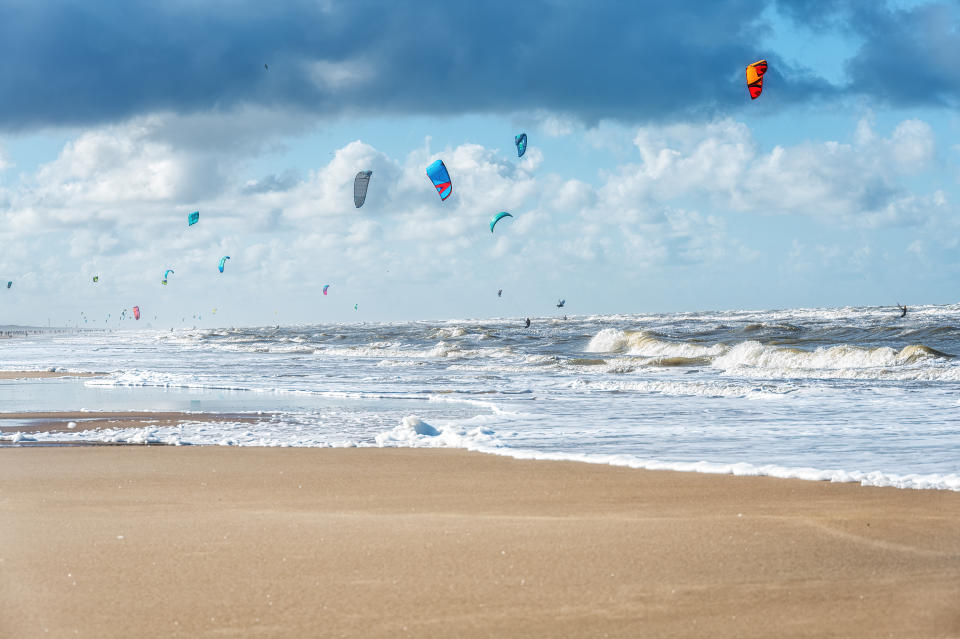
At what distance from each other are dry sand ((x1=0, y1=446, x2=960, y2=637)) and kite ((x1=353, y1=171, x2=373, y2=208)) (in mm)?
20867

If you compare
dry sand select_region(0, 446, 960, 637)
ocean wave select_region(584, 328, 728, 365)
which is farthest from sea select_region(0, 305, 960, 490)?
dry sand select_region(0, 446, 960, 637)

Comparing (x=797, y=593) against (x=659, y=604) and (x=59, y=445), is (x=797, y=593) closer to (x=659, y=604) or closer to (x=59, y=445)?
(x=659, y=604)

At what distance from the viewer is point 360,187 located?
2767 centimetres

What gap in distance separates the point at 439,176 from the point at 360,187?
148 inches

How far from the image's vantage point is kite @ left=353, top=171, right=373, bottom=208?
2733 cm

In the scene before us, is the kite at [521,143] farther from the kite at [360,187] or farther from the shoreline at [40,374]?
the shoreline at [40,374]

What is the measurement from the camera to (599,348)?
3712 centimetres

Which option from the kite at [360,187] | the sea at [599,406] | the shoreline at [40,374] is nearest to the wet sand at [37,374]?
the shoreline at [40,374]

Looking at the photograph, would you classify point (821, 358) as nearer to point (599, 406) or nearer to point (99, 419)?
point (599, 406)

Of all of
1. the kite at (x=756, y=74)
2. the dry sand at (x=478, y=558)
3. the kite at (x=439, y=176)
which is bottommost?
the dry sand at (x=478, y=558)

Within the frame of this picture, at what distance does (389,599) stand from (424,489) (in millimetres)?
2892

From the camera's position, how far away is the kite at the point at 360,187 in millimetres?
27325

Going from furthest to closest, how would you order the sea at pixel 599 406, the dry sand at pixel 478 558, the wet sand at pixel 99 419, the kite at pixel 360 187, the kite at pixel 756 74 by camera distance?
the kite at pixel 360 187
the kite at pixel 756 74
the wet sand at pixel 99 419
the sea at pixel 599 406
the dry sand at pixel 478 558

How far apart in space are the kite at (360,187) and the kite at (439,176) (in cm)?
322
